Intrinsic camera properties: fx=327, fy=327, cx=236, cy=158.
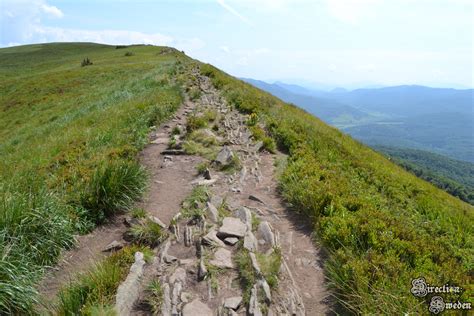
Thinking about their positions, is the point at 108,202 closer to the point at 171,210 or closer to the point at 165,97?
the point at 171,210

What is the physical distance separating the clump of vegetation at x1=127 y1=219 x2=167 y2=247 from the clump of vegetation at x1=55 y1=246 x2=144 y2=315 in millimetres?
1038

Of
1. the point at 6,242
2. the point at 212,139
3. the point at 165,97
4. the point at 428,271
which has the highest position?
the point at 165,97

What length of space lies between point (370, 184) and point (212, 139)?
234 inches

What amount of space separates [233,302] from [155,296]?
1241mm

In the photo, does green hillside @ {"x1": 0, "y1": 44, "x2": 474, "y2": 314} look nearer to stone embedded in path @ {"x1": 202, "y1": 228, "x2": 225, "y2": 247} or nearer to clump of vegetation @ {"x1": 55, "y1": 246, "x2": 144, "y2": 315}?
clump of vegetation @ {"x1": 55, "y1": 246, "x2": 144, "y2": 315}

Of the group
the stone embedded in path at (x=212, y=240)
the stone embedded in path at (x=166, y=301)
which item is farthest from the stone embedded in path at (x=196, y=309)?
the stone embedded in path at (x=212, y=240)

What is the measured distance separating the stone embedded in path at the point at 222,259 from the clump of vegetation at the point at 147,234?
1.36m

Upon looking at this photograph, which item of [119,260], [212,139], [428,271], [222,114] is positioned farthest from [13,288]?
[222,114]

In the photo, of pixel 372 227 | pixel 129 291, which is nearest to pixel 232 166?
pixel 372 227

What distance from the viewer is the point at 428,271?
18.4ft

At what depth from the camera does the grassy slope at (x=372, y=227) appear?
16.7 feet

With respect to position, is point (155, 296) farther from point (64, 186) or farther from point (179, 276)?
point (64, 186)

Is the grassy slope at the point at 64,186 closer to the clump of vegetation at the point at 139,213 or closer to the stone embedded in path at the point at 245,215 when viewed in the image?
the clump of vegetation at the point at 139,213

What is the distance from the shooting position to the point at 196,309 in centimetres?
493
